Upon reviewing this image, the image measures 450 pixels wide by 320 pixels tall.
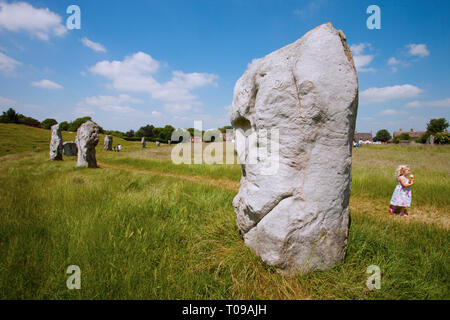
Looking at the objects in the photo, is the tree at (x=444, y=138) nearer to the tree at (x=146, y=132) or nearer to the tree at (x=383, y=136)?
the tree at (x=383, y=136)

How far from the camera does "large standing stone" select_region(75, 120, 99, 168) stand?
1064 centimetres

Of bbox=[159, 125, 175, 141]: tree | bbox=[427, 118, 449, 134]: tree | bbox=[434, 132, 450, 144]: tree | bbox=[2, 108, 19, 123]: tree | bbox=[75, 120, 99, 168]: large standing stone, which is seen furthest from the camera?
bbox=[159, 125, 175, 141]: tree

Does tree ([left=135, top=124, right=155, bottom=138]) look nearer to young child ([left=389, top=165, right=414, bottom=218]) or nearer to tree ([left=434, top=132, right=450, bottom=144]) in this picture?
tree ([left=434, top=132, right=450, bottom=144])

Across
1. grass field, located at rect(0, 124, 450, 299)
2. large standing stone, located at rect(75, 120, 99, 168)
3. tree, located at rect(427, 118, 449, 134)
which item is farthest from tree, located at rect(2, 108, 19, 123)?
tree, located at rect(427, 118, 449, 134)

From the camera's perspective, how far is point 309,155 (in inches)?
84.4

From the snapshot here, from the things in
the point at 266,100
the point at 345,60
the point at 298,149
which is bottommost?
the point at 298,149

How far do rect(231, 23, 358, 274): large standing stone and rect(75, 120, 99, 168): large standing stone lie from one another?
11.6 meters

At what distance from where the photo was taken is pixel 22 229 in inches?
108

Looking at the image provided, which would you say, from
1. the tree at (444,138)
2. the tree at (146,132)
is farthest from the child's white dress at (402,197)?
the tree at (146,132)

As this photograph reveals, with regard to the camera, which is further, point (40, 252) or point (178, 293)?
point (40, 252)

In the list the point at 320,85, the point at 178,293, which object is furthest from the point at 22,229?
the point at 320,85

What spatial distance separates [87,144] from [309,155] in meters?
12.1
